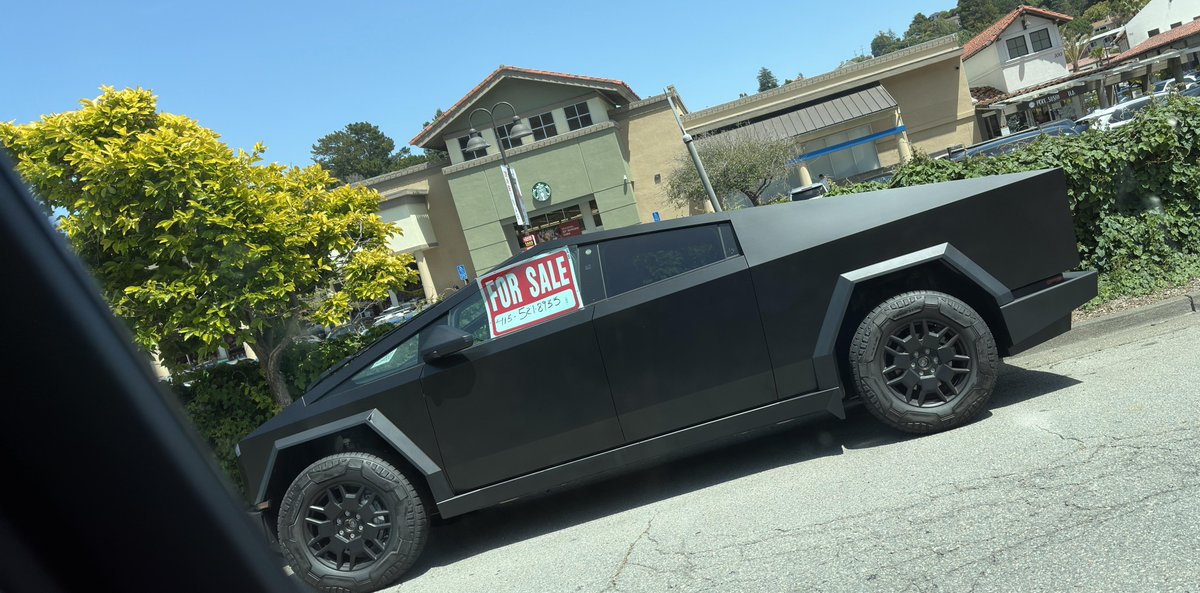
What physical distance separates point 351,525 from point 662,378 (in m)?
1.82

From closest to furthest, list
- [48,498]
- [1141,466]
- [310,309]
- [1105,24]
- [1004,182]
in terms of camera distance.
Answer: [48,498] → [1141,466] → [1004,182] → [310,309] → [1105,24]

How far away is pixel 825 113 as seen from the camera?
131 ft

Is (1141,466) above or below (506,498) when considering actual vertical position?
below

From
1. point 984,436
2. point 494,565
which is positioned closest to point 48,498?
point 494,565

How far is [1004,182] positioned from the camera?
4.88 m

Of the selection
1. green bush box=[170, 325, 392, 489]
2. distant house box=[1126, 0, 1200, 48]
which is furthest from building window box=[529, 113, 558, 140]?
distant house box=[1126, 0, 1200, 48]

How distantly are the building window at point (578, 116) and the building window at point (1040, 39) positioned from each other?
1207 inches

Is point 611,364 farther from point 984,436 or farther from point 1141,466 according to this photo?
point 1141,466

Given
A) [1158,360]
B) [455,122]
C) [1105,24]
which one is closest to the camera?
[1158,360]

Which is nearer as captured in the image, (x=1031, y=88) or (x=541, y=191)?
(x=541, y=191)

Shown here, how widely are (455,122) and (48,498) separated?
34.6m

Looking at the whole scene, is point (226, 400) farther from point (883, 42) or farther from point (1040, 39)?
point (883, 42)

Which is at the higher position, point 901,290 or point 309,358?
point 309,358

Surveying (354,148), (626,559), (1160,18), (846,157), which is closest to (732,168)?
(846,157)
